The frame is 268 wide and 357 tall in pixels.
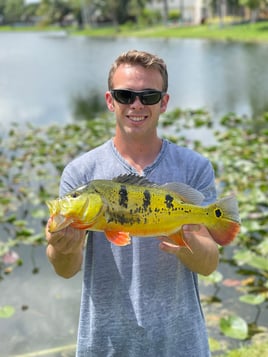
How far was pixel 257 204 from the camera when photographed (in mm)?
6086

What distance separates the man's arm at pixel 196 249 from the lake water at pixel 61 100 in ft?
7.30

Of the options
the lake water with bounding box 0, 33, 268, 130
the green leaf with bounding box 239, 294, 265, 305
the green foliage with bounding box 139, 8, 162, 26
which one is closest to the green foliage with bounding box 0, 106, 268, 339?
the green leaf with bounding box 239, 294, 265, 305

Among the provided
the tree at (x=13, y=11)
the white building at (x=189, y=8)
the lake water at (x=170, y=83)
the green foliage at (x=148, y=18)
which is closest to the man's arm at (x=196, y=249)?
the lake water at (x=170, y=83)

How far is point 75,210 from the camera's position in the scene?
153 cm

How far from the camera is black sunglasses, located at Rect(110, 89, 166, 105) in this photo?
72.9 inches

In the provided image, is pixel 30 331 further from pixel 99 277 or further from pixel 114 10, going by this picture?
pixel 114 10

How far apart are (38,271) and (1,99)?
12764 mm

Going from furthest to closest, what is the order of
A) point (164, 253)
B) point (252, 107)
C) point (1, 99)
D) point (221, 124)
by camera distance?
1. point (1, 99)
2. point (252, 107)
3. point (221, 124)
4. point (164, 253)

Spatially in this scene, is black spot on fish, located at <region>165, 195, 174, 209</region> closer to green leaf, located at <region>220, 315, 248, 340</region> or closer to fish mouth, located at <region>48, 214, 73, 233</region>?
fish mouth, located at <region>48, 214, 73, 233</region>

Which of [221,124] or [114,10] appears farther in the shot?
[114,10]

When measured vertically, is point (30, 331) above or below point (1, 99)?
above

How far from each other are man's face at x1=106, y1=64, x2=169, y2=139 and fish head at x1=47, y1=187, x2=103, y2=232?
399 mm

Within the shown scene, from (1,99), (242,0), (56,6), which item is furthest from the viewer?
(56,6)

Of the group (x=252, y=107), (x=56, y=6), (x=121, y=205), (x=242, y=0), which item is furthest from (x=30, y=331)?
(x=56, y=6)
